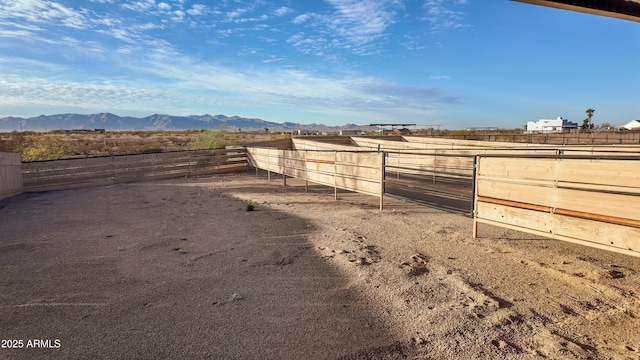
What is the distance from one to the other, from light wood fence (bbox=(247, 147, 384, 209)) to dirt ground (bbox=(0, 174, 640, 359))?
203cm

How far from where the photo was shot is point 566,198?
5.13m

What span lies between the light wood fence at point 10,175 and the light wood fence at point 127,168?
1.42 feet

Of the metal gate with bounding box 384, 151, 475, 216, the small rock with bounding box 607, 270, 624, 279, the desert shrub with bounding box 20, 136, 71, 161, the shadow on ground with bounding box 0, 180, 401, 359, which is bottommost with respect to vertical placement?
the shadow on ground with bounding box 0, 180, 401, 359

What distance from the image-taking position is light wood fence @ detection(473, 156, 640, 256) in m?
4.43

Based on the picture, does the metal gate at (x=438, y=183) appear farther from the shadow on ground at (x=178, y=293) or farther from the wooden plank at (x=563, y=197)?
the shadow on ground at (x=178, y=293)

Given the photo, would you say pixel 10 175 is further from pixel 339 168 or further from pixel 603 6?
pixel 603 6

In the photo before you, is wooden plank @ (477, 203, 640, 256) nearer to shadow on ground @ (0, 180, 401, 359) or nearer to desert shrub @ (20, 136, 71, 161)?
shadow on ground @ (0, 180, 401, 359)

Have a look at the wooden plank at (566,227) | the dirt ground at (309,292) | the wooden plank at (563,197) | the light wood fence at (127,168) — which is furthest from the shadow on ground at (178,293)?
the light wood fence at (127,168)

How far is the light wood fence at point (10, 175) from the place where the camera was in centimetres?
1255

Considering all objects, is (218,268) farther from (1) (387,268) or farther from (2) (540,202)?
(2) (540,202)

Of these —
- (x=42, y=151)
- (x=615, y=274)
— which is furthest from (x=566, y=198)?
(x=42, y=151)

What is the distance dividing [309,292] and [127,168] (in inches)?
627

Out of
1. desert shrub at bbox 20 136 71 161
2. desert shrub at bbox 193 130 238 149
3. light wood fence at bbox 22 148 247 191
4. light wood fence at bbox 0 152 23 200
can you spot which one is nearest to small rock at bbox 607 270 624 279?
light wood fence at bbox 0 152 23 200

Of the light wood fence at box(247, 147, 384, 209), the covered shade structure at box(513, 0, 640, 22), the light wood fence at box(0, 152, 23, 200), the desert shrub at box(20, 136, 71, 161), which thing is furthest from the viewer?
the desert shrub at box(20, 136, 71, 161)
